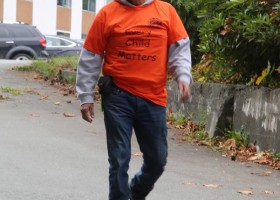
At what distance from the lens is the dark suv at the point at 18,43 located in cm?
2772

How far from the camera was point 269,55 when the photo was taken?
9.97 metres

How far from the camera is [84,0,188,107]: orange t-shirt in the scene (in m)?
5.09

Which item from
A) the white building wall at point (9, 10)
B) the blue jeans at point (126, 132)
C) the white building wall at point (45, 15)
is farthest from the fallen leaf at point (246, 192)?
the white building wall at point (45, 15)

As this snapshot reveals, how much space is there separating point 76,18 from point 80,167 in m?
44.7

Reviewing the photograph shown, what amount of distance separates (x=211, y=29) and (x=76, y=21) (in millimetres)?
42281

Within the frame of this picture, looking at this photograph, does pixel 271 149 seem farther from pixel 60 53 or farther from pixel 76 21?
pixel 76 21

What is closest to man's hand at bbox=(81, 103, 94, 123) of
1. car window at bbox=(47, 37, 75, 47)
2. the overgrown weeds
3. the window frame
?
the overgrown weeds

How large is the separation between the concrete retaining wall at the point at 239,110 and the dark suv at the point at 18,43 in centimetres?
1679

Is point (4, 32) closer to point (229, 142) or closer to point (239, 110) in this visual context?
point (239, 110)

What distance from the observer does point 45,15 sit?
48781 mm

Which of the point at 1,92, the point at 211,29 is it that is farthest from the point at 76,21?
the point at 211,29

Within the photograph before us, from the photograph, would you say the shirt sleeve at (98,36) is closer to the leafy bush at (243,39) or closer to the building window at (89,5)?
the leafy bush at (243,39)

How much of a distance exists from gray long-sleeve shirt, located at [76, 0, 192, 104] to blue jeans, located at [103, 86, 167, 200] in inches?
5.5

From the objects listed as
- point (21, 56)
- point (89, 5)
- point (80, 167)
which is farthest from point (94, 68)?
point (89, 5)
